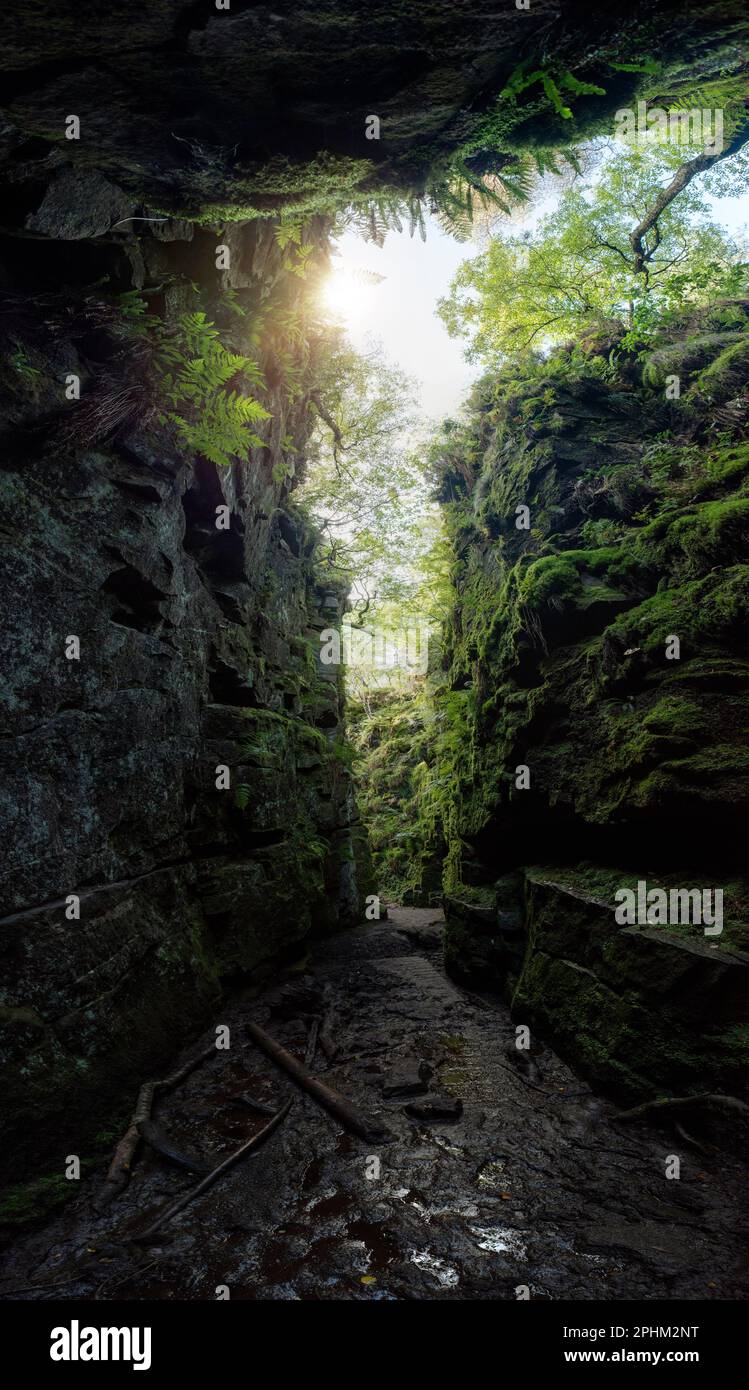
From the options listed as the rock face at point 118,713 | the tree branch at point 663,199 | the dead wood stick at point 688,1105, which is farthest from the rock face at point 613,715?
the rock face at point 118,713

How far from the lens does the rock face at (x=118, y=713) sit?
470 centimetres

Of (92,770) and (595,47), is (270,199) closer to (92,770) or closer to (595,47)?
(595,47)

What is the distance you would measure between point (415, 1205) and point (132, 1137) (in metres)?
2.37

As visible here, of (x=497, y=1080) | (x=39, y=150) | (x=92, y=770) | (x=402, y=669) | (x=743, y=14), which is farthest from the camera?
(x=402, y=669)

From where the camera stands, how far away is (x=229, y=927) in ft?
26.4

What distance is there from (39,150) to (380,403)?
628 inches

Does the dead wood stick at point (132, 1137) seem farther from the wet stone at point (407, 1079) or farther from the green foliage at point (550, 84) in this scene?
the green foliage at point (550, 84)

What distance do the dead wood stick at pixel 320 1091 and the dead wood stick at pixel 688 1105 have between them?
213 centimetres

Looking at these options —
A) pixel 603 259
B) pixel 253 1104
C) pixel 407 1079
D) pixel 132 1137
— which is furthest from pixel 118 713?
pixel 603 259

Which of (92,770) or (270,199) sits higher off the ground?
(270,199)

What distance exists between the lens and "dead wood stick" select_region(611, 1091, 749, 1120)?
4.32 m

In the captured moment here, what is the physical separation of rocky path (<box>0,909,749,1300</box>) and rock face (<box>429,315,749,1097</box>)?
0.81m

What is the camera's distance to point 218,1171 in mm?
4457

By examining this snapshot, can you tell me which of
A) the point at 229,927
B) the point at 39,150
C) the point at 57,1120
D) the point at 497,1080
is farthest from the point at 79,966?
the point at 39,150
